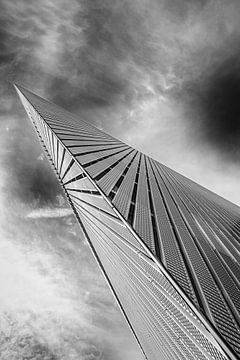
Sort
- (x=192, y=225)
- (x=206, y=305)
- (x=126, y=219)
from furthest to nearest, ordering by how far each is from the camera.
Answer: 1. (x=192, y=225)
2. (x=126, y=219)
3. (x=206, y=305)

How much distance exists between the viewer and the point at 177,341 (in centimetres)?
1463

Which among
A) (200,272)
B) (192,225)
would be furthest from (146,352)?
(200,272)

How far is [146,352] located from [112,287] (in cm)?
792

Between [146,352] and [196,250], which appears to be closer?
[196,250]

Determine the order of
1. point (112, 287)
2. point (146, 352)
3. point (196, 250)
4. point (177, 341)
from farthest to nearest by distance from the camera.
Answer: point (112, 287) < point (146, 352) < point (177, 341) < point (196, 250)

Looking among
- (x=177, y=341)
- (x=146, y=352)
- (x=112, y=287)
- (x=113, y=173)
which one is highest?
(x=113, y=173)

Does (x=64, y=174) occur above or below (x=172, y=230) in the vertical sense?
below

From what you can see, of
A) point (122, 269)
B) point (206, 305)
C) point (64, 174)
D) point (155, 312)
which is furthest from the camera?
point (64, 174)

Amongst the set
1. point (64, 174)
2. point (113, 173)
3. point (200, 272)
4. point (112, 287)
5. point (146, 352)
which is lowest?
point (146, 352)

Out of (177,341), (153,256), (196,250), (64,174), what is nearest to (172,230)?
(196,250)

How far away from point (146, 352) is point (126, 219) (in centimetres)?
2224

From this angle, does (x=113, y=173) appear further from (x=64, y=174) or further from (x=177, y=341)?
(x=177, y=341)

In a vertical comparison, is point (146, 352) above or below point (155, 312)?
below

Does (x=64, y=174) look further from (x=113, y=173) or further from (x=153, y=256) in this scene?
(x=153, y=256)
